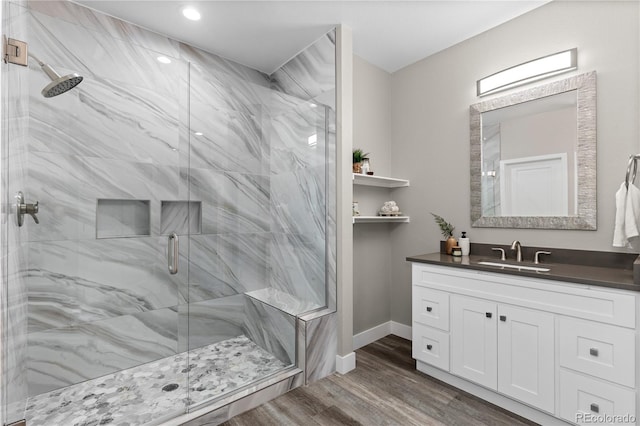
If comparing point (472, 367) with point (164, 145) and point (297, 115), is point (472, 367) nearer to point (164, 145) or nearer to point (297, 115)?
point (297, 115)

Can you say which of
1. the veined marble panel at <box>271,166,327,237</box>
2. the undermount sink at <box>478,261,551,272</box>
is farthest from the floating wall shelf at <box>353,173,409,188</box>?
the undermount sink at <box>478,261,551,272</box>

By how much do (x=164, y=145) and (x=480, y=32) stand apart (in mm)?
2758

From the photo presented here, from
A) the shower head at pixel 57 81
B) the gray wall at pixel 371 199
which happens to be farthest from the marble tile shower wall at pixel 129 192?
the gray wall at pixel 371 199

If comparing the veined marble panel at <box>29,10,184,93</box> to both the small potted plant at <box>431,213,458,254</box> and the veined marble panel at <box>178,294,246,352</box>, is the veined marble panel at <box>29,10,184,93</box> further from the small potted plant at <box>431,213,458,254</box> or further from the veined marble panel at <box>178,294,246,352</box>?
the small potted plant at <box>431,213,458,254</box>

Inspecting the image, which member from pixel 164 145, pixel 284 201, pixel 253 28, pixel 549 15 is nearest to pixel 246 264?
pixel 284 201

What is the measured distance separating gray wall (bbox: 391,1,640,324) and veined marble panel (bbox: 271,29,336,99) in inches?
38.9

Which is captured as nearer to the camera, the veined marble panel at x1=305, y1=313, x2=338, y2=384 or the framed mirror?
the framed mirror

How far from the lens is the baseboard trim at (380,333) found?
2.85 metres

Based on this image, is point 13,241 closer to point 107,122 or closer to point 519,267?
point 107,122

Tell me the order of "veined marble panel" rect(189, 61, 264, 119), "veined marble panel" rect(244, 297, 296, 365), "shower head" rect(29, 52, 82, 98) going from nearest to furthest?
"shower head" rect(29, 52, 82, 98) < "veined marble panel" rect(189, 61, 264, 119) < "veined marble panel" rect(244, 297, 296, 365)

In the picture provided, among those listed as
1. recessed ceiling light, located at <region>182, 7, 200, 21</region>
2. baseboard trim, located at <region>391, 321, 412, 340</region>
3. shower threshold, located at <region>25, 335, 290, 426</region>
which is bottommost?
baseboard trim, located at <region>391, 321, 412, 340</region>

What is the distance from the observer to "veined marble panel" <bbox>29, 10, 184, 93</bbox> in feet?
6.57

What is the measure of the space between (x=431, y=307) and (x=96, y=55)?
10.2 feet

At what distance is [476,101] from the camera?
257 centimetres
